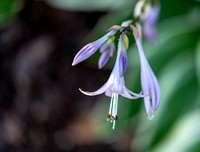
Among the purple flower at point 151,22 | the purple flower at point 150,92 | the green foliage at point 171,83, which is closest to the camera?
the purple flower at point 150,92

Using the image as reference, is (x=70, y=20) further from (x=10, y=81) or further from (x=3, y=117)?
(x=3, y=117)

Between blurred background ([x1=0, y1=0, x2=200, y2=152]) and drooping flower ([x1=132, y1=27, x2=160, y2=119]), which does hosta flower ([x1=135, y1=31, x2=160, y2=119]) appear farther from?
blurred background ([x1=0, y1=0, x2=200, y2=152])

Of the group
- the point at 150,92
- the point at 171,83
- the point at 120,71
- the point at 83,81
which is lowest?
the point at 150,92

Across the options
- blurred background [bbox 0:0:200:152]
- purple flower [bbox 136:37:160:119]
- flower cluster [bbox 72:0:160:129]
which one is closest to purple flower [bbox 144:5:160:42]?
blurred background [bbox 0:0:200:152]

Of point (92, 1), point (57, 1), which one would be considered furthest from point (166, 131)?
point (57, 1)

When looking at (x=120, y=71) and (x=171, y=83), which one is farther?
(x=171, y=83)

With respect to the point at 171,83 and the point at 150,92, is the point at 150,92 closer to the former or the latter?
the point at 150,92

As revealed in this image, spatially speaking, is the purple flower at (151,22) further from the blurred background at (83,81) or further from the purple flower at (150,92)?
the purple flower at (150,92)

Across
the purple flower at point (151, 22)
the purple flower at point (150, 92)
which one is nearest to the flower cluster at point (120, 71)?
the purple flower at point (150, 92)

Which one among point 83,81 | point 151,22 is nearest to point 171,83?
point 151,22
